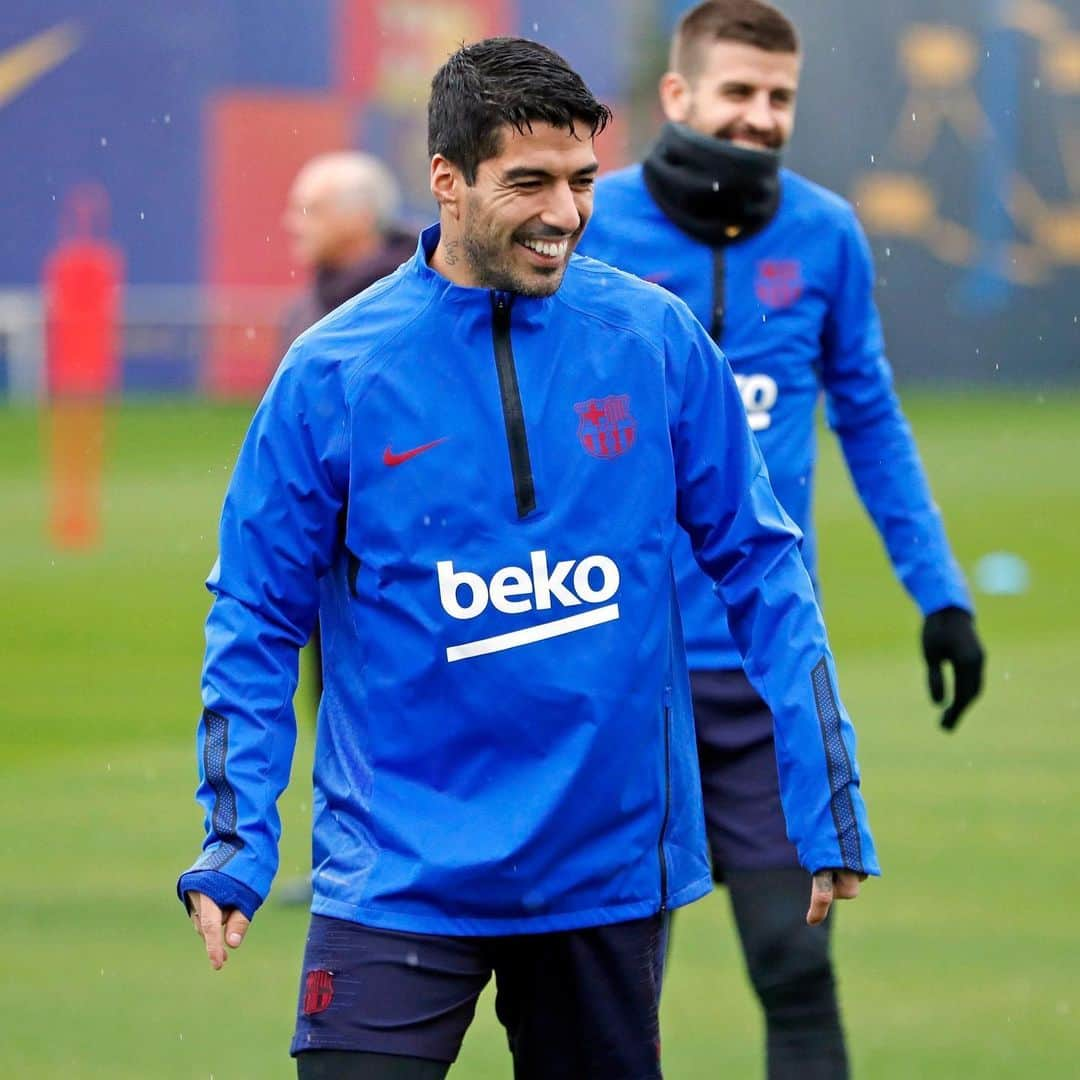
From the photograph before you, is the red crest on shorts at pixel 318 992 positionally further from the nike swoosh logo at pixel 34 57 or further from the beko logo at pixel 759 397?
the nike swoosh logo at pixel 34 57

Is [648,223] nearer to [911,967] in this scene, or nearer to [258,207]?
[911,967]

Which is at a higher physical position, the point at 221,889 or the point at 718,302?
the point at 718,302

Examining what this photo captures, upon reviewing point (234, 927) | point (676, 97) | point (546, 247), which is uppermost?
point (676, 97)

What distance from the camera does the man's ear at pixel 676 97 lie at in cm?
530

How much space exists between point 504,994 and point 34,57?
89.2 feet

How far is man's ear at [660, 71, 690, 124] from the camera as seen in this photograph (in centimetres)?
530

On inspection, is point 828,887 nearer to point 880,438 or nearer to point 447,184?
point 447,184

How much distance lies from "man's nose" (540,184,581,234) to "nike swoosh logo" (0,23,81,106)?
2684cm

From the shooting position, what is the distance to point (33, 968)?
6.71 meters

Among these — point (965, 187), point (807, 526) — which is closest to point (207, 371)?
point (965, 187)

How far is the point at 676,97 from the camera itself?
535 centimetres

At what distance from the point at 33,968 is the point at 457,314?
12.0 ft

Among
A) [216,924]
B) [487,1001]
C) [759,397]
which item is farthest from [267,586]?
[487,1001]

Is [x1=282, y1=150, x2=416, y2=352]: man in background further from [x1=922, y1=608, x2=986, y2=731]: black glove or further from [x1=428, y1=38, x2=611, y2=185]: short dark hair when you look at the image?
[x1=428, y1=38, x2=611, y2=185]: short dark hair
